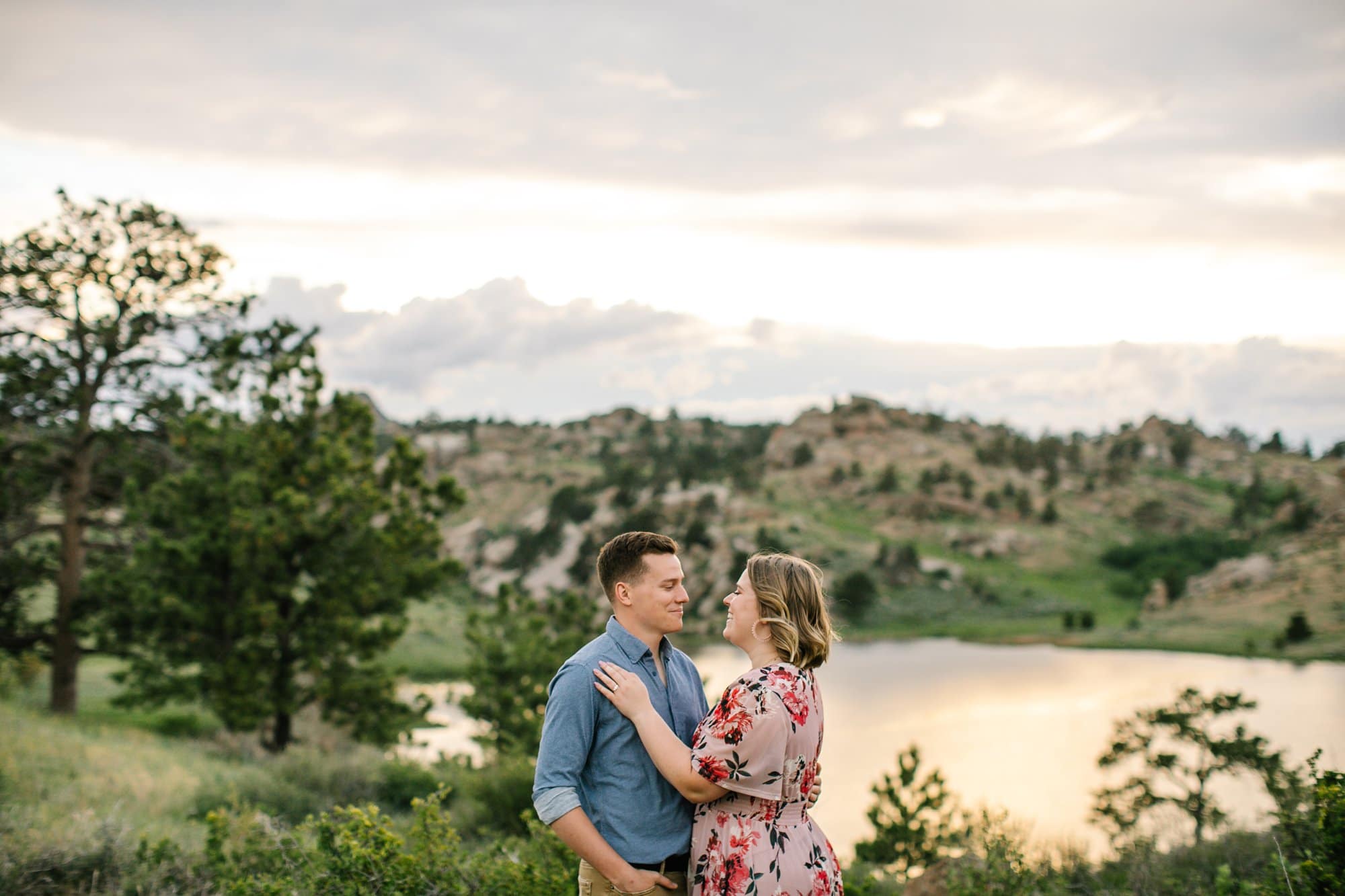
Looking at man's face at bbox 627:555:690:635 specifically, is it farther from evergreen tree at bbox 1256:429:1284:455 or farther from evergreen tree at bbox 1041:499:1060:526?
evergreen tree at bbox 1256:429:1284:455

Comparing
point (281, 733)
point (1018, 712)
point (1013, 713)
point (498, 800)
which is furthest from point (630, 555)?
point (1018, 712)

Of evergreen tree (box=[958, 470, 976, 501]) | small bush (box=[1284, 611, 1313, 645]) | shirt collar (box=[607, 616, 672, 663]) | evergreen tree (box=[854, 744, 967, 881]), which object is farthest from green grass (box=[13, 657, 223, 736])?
evergreen tree (box=[958, 470, 976, 501])

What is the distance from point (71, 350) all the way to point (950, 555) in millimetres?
56554

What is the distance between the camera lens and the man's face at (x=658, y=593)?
3436 mm

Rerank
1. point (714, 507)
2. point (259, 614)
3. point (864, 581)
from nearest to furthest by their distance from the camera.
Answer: point (259, 614) < point (864, 581) < point (714, 507)

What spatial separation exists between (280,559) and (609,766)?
13.6 metres

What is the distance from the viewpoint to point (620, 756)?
11.1 feet

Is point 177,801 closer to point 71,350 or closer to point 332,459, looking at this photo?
point 332,459

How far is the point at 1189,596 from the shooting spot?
55.5m

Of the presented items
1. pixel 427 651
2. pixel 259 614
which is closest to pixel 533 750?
pixel 259 614

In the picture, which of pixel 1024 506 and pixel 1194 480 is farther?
pixel 1194 480

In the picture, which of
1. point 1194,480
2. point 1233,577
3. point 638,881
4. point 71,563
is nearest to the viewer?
point 638,881

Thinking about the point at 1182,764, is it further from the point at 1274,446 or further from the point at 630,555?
the point at 1274,446

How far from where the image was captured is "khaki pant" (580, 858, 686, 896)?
3377 millimetres
